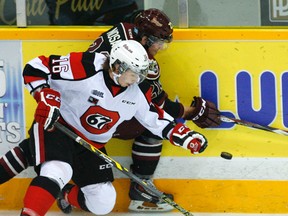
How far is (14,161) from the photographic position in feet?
11.7

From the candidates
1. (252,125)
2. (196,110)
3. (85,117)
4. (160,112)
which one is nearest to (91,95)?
(85,117)

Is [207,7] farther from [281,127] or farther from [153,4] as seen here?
[281,127]

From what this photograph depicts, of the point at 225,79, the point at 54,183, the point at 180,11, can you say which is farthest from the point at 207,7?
the point at 54,183

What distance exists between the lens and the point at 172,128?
3.57 metres

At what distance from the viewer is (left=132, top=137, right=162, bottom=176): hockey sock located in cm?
378

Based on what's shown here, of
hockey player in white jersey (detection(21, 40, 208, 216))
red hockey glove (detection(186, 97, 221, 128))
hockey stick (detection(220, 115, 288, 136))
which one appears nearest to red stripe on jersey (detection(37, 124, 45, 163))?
hockey player in white jersey (detection(21, 40, 208, 216))

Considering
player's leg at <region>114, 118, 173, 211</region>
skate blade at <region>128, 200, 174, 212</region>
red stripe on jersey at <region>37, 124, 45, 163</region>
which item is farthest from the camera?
skate blade at <region>128, 200, 174, 212</region>

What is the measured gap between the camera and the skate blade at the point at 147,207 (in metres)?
3.86

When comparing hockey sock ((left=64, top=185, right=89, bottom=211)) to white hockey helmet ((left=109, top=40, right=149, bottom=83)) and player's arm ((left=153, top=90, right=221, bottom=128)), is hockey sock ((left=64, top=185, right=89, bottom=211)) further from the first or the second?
white hockey helmet ((left=109, top=40, right=149, bottom=83))

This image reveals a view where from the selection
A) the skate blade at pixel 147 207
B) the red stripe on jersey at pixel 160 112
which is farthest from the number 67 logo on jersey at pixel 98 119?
the skate blade at pixel 147 207

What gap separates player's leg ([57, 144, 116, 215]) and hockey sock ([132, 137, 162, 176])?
0.24 meters

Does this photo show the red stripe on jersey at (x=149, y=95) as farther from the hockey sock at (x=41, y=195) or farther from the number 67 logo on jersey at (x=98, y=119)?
the hockey sock at (x=41, y=195)

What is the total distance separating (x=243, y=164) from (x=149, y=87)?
732mm

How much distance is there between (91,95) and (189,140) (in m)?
0.54
